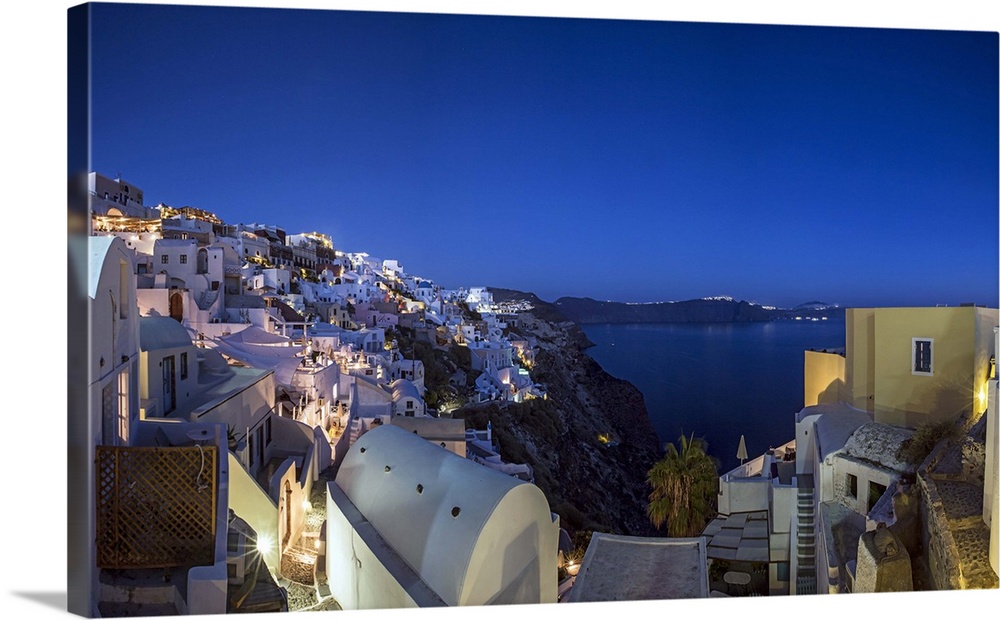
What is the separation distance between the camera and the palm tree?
5.90 meters

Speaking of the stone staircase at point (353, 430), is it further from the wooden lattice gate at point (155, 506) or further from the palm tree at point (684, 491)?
the wooden lattice gate at point (155, 506)

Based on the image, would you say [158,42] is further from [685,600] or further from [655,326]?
[655,326]

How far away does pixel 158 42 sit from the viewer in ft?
10.9

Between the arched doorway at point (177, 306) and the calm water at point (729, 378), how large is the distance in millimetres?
9303

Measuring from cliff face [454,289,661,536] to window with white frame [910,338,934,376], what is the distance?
152 inches

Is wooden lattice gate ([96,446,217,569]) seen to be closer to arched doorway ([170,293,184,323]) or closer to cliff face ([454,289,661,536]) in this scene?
cliff face ([454,289,661,536])

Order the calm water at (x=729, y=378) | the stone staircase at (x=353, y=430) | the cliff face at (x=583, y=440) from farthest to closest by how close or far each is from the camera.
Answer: the cliff face at (x=583, y=440)
the stone staircase at (x=353, y=430)
the calm water at (x=729, y=378)

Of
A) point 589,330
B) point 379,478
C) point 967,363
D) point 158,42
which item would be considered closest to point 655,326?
point 589,330

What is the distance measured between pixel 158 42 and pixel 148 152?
1.29m

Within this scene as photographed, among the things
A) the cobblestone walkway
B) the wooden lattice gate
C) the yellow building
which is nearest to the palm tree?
the yellow building

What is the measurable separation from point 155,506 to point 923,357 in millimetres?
5459

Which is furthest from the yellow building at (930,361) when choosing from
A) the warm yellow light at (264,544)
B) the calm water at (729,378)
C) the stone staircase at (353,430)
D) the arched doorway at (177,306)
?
the arched doorway at (177,306)

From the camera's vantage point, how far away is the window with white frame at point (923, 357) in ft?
14.2

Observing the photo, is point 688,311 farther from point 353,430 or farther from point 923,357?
point 353,430
